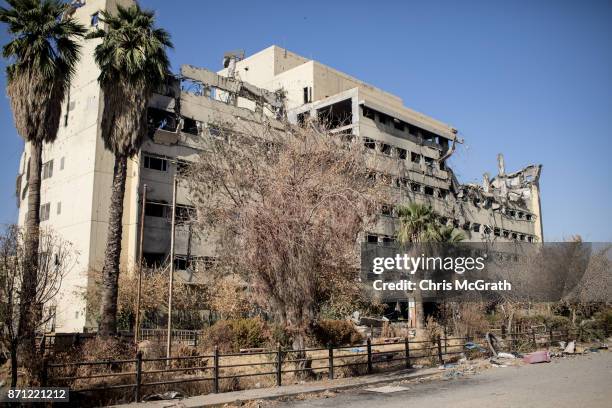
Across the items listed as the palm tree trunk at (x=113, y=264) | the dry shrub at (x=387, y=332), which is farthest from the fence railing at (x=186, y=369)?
the dry shrub at (x=387, y=332)

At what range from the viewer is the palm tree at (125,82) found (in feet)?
74.6

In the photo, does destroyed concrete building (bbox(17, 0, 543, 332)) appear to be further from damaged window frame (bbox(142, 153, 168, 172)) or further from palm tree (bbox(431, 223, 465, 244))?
palm tree (bbox(431, 223, 465, 244))

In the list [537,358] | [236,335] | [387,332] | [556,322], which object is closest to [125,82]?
[236,335]

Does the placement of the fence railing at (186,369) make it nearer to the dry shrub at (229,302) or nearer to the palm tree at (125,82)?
the palm tree at (125,82)

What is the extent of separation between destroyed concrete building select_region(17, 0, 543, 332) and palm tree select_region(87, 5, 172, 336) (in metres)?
4.46

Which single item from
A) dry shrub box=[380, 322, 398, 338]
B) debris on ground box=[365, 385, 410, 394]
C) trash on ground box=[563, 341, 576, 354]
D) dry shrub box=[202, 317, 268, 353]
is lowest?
debris on ground box=[365, 385, 410, 394]

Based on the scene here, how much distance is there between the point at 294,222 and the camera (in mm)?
15750

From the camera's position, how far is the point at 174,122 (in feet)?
128

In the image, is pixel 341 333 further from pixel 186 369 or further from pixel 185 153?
pixel 186 369

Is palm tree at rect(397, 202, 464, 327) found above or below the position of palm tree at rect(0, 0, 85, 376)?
below

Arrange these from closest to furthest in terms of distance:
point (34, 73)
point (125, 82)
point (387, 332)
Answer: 1. point (34, 73)
2. point (125, 82)
3. point (387, 332)

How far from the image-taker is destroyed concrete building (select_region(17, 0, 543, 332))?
3400cm

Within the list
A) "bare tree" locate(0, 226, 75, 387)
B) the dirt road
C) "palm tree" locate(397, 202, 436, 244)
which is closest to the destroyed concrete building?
"palm tree" locate(397, 202, 436, 244)

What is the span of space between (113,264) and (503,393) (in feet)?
50.0
